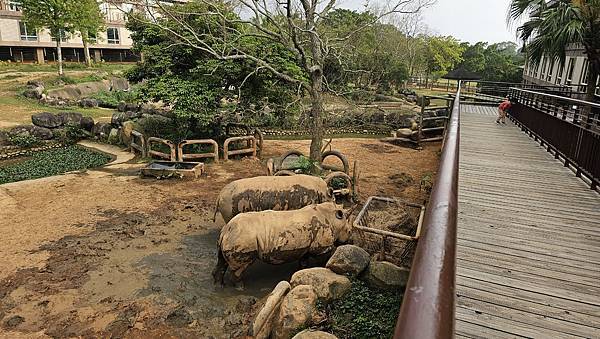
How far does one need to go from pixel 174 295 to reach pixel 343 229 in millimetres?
3033

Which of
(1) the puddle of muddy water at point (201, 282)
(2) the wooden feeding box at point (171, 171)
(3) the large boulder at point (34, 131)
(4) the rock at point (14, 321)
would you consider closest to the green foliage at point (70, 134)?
(3) the large boulder at point (34, 131)

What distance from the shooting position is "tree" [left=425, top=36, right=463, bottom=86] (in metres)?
43.3

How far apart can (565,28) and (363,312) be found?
33.1 ft

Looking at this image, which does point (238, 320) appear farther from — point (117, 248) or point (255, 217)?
point (117, 248)

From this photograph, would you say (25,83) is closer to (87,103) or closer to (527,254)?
(87,103)

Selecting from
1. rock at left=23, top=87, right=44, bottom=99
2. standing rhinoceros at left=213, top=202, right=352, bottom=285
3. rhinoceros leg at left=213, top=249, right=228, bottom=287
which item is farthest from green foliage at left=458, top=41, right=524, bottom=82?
rhinoceros leg at left=213, top=249, right=228, bottom=287

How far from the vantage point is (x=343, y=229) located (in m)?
7.37

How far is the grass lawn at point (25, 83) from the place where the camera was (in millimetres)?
20791

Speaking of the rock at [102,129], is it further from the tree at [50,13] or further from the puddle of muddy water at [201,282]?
the tree at [50,13]

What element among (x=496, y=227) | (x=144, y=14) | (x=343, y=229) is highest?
(x=144, y=14)

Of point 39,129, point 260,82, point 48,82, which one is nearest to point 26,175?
point 39,129

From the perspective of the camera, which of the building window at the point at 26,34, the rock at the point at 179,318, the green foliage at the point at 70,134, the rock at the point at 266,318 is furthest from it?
the building window at the point at 26,34

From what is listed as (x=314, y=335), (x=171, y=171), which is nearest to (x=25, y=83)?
(x=171, y=171)

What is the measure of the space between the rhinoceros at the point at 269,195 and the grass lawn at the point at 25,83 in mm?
14394
